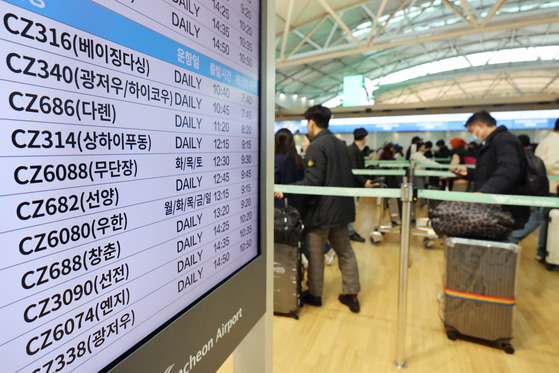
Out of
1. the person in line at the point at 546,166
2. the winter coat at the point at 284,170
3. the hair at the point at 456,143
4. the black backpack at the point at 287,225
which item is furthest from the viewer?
the hair at the point at 456,143

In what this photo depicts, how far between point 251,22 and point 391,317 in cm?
233

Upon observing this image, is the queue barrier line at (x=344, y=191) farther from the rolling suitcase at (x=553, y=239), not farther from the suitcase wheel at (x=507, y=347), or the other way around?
the rolling suitcase at (x=553, y=239)

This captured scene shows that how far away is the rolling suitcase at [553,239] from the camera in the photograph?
3.12 metres

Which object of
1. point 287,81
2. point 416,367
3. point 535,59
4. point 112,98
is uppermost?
point 535,59

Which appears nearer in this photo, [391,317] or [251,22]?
[251,22]

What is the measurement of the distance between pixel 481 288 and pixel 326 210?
A: 1099 mm

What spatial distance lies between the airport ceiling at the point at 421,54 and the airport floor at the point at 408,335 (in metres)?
6.99

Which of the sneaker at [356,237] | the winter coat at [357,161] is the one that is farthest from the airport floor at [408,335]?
the sneaker at [356,237]

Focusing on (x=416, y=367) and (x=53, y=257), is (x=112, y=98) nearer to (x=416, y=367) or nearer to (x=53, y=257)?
(x=53, y=257)

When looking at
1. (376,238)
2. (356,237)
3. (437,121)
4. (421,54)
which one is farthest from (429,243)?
(421,54)

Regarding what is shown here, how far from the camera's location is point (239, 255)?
0.79m

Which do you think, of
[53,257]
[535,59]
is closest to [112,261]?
[53,257]

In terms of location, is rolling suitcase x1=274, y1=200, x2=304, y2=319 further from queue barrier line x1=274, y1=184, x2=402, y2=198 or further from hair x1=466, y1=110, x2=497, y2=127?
hair x1=466, y1=110, x2=497, y2=127

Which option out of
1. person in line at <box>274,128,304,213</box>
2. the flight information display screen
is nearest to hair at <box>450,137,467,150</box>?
person in line at <box>274,128,304,213</box>
